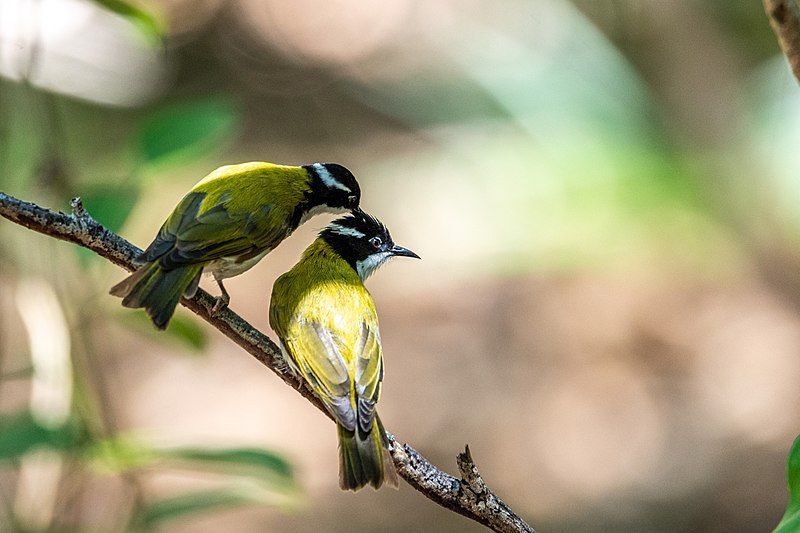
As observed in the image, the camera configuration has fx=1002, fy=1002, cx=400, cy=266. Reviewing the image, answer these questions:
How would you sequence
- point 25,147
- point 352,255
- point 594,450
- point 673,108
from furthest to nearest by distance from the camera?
point 673,108 → point 594,450 → point 25,147 → point 352,255

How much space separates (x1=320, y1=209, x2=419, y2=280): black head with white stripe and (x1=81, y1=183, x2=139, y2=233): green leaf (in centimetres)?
80

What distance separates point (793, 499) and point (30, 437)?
6.81 feet

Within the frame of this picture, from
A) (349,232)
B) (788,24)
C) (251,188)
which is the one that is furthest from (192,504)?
(788,24)

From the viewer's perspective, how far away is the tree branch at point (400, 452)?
6.06ft

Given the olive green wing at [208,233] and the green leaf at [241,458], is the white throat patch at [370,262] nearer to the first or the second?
the olive green wing at [208,233]

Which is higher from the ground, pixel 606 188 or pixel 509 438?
pixel 606 188

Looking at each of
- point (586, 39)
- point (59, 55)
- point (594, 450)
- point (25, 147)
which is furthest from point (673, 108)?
point (25, 147)

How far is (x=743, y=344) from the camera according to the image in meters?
6.75

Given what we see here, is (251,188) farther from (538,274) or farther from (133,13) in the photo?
(538,274)

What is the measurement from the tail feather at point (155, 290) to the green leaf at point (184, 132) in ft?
1.74

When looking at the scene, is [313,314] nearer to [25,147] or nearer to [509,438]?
[25,147]

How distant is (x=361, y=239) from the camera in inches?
142

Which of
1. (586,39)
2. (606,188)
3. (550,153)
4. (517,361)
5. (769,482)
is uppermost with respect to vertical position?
(586,39)

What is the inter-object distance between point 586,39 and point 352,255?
4.92 m
